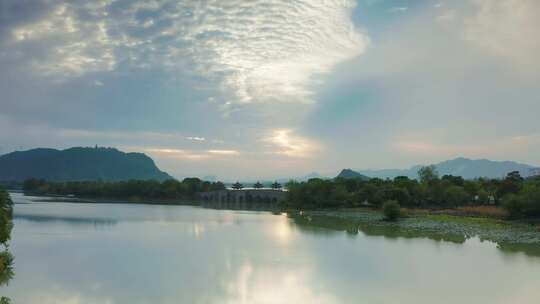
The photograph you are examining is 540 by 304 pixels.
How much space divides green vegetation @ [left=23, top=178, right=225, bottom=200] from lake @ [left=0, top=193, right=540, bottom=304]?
71230 millimetres

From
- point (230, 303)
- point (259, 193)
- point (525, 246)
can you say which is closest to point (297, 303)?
point (230, 303)

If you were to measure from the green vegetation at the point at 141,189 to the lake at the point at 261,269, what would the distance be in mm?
71230

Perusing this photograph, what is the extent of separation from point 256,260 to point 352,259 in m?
6.07

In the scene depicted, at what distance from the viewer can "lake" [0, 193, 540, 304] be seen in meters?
19.0

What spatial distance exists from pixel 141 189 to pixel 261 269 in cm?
9413

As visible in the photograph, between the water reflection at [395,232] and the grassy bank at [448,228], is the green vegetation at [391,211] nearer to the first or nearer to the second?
the grassy bank at [448,228]

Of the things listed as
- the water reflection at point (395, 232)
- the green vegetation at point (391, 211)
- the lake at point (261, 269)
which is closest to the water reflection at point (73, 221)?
the lake at point (261, 269)

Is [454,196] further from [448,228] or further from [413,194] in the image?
[448,228]

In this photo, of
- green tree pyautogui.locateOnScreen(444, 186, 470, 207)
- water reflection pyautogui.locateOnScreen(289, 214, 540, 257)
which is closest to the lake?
water reflection pyautogui.locateOnScreen(289, 214, 540, 257)

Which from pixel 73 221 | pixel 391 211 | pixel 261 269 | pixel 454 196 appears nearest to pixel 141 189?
pixel 73 221

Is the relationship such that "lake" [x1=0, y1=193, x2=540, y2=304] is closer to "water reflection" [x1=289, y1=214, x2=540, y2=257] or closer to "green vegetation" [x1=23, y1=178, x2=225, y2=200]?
"water reflection" [x1=289, y1=214, x2=540, y2=257]

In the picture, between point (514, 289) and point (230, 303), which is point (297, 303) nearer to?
point (230, 303)

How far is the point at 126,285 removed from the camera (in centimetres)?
2019

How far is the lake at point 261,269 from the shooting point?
750 inches
